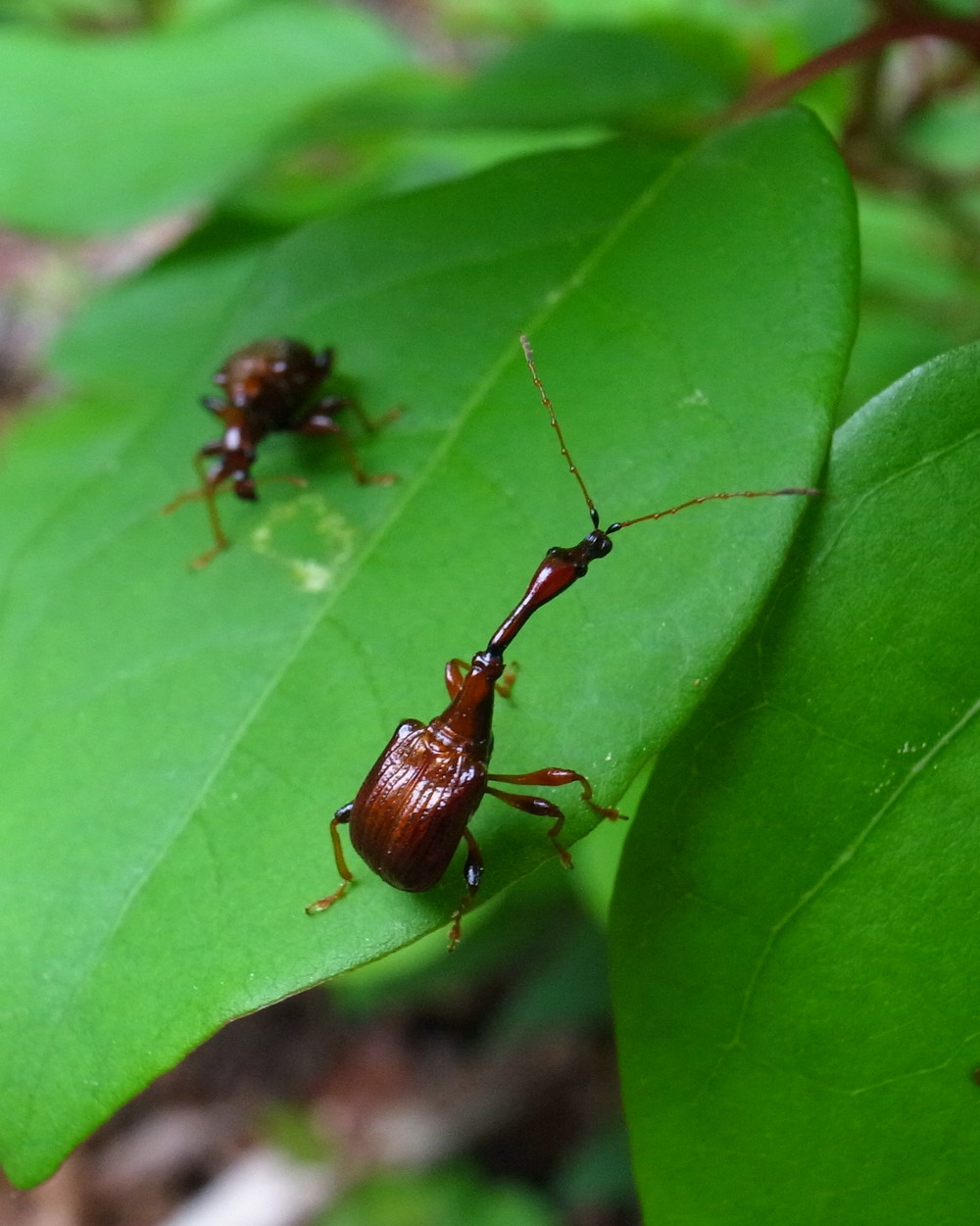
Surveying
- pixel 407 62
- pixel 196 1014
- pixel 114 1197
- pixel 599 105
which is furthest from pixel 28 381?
pixel 196 1014

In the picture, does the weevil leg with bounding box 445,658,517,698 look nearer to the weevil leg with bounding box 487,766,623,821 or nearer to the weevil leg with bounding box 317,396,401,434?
the weevil leg with bounding box 487,766,623,821

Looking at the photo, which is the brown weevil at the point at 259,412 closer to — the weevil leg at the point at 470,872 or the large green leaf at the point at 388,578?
the large green leaf at the point at 388,578

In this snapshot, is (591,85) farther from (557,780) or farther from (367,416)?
(557,780)

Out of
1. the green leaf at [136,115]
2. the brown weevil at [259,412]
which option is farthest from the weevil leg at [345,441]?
the green leaf at [136,115]

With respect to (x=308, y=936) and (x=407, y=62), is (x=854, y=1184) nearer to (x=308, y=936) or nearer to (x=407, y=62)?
(x=308, y=936)

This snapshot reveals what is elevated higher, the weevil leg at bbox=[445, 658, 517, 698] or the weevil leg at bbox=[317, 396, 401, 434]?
the weevil leg at bbox=[317, 396, 401, 434]

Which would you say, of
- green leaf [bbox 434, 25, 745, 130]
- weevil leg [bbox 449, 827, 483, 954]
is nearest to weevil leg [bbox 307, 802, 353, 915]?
weevil leg [bbox 449, 827, 483, 954]
